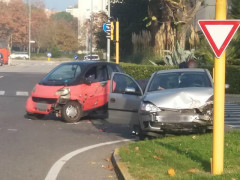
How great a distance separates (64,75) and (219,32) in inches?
348

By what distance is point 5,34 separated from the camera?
302ft

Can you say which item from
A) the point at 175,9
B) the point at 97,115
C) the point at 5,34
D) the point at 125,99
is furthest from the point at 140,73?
the point at 5,34

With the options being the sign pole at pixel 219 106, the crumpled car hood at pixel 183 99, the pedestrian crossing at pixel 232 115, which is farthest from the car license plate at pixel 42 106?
the sign pole at pixel 219 106

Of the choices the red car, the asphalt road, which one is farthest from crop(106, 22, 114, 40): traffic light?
the red car

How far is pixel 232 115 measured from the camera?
16844mm

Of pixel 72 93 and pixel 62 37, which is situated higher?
pixel 62 37

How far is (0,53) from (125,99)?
49715 millimetres

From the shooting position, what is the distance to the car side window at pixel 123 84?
12891 mm

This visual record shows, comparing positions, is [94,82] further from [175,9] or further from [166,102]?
[175,9]

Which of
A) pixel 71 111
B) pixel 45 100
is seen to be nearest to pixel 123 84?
pixel 71 111

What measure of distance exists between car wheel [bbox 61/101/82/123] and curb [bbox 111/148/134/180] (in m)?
5.47

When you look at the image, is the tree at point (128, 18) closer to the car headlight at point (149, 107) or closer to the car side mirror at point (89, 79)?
the car side mirror at point (89, 79)

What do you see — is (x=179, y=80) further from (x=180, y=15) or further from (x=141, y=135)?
(x=180, y=15)

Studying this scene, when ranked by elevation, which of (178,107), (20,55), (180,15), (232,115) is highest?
(180,15)
